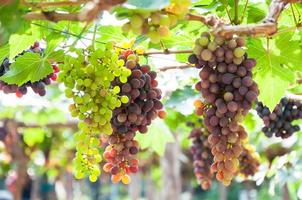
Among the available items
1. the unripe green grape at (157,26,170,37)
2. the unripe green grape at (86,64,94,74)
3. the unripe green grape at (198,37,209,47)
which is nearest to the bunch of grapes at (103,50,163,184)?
the unripe green grape at (86,64,94,74)

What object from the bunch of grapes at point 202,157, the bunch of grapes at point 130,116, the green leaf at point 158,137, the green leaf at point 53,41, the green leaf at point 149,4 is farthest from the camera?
the green leaf at point 158,137

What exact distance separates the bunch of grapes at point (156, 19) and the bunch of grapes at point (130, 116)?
16.3 inches

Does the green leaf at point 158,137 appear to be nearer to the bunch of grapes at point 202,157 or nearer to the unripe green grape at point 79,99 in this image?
the bunch of grapes at point 202,157

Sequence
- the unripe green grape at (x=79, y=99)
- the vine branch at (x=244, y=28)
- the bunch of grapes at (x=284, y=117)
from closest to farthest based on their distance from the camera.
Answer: the vine branch at (x=244, y=28) → the unripe green grape at (x=79, y=99) → the bunch of grapes at (x=284, y=117)

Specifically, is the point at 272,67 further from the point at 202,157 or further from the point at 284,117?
the point at 202,157

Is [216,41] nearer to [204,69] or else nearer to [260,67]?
[204,69]

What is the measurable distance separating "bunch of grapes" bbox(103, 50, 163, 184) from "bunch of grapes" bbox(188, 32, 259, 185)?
0.21 metres

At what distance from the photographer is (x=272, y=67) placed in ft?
6.22

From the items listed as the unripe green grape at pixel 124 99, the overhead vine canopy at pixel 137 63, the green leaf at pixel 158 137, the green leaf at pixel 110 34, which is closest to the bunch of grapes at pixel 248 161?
the green leaf at pixel 158 137

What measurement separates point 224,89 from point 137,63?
0.35 meters

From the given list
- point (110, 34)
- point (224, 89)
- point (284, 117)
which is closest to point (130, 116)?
point (224, 89)

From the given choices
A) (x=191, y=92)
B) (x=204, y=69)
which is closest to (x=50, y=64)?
(x=204, y=69)

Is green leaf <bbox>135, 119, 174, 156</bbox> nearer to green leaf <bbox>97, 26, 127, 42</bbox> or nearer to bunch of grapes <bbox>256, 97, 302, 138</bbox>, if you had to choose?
bunch of grapes <bbox>256, 97, 302, 138</bbox>

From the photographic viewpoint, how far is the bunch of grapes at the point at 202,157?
276 cm
